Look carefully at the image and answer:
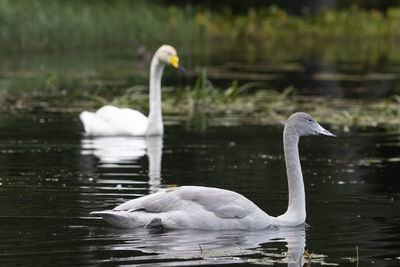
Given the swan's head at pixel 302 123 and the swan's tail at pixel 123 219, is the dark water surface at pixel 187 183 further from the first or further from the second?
the swan's head at pixel 302 123

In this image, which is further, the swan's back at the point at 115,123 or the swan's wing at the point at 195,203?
the swan's back at the point at 115,123

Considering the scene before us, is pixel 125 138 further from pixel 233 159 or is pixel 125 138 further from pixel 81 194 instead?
pixel 81 194

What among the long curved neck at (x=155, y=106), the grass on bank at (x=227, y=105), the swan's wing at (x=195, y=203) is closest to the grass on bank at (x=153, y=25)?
the grass on bank at (x=227, y=105)

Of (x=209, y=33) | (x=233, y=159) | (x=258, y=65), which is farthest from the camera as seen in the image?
(x=209, y=33)

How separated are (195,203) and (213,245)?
600 millimetres

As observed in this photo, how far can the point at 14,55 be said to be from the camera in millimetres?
27609

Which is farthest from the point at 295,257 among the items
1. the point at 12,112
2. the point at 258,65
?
the point at 258,65

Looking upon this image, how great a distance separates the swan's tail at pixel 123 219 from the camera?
7617 millimetres

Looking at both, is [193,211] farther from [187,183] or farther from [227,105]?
[227,105]

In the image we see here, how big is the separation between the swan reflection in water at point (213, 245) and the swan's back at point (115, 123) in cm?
632

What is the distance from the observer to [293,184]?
27.1 ft

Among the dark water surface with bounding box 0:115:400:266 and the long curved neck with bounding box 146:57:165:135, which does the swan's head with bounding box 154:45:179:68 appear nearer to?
the long curved neck with bounding box 146:57:165:135

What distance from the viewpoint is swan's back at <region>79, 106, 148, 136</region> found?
14.1 m

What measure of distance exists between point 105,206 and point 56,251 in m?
1.78
